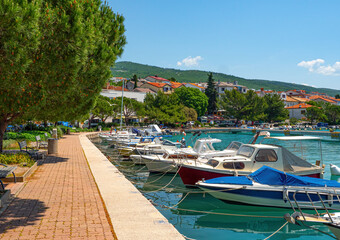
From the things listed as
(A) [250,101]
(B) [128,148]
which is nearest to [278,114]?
(A) [250,101]

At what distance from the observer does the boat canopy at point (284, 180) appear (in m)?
12.2

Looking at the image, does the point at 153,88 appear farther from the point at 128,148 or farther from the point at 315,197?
the point at 315,197

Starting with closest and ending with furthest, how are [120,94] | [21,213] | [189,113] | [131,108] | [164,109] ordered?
1. [21,213]
2. [131,108]
3. [164,109]
4. [189,113]
5. [120,94]

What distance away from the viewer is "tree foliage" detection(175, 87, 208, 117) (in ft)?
332

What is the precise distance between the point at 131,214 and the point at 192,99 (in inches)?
3666

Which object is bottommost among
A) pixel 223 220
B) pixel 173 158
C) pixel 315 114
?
pixel 223 220

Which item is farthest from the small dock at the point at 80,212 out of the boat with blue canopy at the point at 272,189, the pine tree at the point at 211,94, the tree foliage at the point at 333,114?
the tree foliage at the point at 333,114

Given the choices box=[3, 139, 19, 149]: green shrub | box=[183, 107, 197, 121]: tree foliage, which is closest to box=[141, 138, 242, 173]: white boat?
box=[3, 139, 19, 149]: green shrub

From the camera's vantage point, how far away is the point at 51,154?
891 inches

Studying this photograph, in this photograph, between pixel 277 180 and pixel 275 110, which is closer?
pixel 277 180

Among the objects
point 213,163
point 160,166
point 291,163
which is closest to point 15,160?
point 160,166

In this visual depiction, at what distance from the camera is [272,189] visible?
41.5 feet

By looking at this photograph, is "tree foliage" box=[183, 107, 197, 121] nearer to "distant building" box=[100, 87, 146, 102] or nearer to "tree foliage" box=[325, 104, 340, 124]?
"distant building" box=[100, 87, 146, 102]

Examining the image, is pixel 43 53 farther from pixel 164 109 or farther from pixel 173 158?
pixel 164 109
